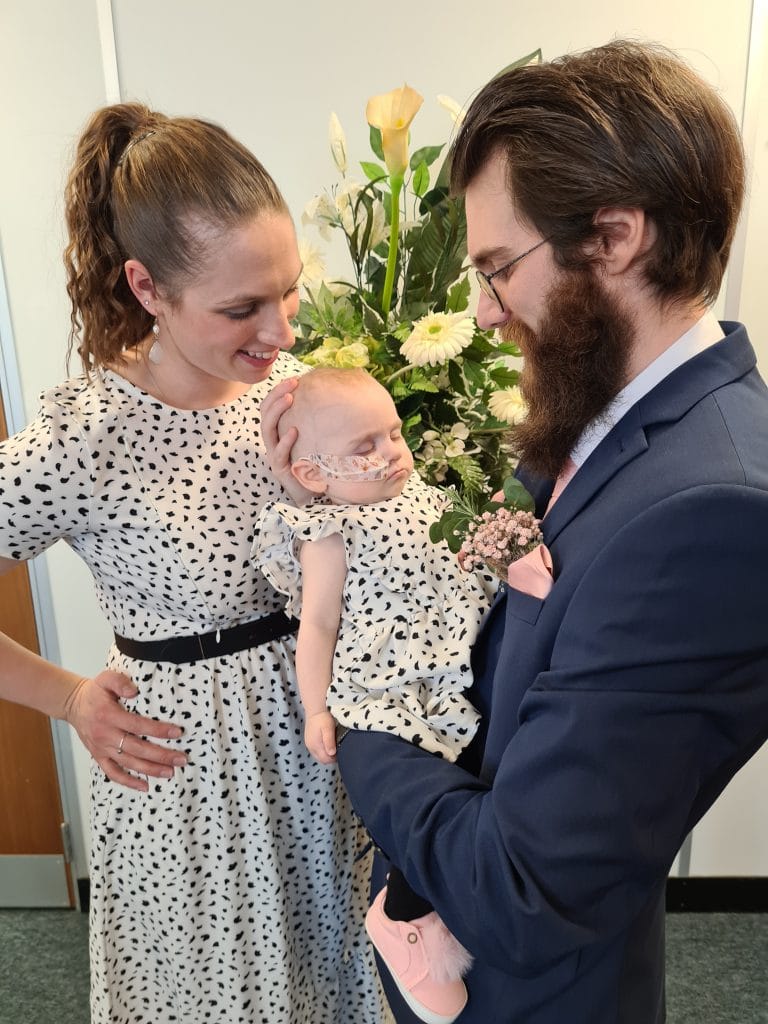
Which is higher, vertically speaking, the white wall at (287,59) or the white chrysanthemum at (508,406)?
the white wall at (287,59)

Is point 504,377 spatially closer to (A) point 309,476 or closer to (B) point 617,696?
(A) point 309,476

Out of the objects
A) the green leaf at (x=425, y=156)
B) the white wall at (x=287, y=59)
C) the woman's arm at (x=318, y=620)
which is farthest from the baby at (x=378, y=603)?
the white wall at (x=287, y=59)

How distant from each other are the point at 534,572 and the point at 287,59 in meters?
1.68

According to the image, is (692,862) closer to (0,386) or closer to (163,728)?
(163,728)

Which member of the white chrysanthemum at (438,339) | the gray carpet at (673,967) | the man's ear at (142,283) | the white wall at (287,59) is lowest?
the gray carpet at (673,967)

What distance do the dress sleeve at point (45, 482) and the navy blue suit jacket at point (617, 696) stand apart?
61 cm

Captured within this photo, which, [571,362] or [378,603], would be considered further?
[378,603]

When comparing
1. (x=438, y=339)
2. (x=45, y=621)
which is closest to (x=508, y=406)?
(x=438, y=339)

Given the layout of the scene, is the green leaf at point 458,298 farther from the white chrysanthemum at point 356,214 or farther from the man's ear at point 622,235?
the man's ear at point 622,235

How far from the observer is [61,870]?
265cm

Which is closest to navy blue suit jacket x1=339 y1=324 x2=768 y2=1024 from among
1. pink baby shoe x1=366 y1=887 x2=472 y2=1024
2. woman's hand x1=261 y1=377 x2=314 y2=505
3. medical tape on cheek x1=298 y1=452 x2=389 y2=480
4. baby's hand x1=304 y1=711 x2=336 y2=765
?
pink baby shoe x1=366 y1=887 x2=472 y2=1024

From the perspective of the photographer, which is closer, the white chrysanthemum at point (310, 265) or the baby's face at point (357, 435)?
the baby's face at point (357, 435)

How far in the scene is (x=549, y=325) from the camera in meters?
0.97

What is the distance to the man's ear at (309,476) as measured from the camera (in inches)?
50.3
